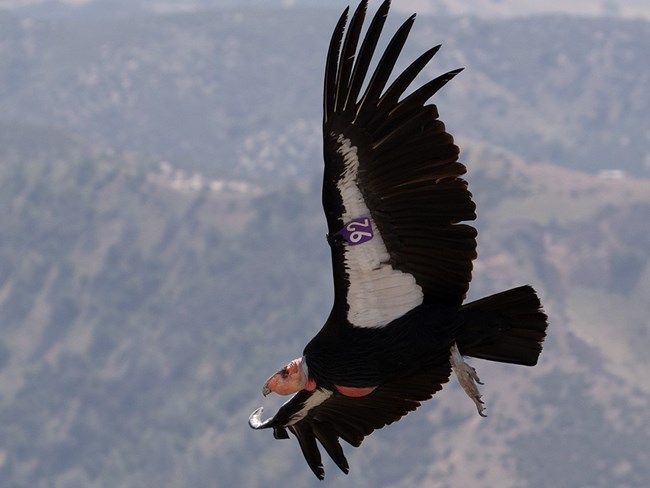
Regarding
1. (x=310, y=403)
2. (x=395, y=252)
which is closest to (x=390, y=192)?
(x=395, y=252)

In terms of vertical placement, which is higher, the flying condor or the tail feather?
the flying condor

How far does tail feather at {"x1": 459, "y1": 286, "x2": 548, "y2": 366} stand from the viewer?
1762 centimetres

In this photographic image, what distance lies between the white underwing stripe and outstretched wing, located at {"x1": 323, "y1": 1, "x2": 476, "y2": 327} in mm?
2063

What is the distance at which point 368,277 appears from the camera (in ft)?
57.5

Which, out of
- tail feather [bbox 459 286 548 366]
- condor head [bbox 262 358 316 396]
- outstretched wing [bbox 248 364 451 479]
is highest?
condor head [bbox 262 358 316 396]

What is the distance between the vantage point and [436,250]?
17250 mm

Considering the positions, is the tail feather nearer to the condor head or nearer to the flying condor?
the flying condor

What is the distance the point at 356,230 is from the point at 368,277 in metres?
0.73

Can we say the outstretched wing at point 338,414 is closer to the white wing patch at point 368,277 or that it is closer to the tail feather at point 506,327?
Result: the tail feather at point 506,327

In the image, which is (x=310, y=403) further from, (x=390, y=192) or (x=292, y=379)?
(x=390, y=192)

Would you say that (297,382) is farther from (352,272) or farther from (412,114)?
(412,114)

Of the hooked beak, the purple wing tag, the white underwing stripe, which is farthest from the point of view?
the white underwing stripe

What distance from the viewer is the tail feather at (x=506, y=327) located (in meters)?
17.6

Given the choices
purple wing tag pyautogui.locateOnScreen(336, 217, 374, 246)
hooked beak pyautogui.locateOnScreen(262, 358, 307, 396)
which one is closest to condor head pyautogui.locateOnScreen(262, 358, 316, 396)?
hooked beak pyautogui.locateOnScreen(262, 358, 307, 396)
